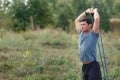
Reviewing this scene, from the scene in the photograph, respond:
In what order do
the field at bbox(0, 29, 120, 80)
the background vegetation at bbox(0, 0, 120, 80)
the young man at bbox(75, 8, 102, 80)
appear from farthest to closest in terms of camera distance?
the background vegetation at bbox(0, 0, 120, 80) → the field at bbox(0, 29, 120, 80) → the young man at bbox(75, 8, 102, 80)

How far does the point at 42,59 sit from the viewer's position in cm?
908

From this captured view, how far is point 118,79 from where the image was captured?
693 centimetres

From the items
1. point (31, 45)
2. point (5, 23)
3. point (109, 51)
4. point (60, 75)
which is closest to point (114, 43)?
point (109, 51)

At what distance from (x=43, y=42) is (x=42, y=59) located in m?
3.80

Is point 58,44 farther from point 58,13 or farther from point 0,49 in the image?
point 58,13

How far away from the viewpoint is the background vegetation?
777cm

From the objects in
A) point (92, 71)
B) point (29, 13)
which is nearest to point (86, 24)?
point (92, 71)

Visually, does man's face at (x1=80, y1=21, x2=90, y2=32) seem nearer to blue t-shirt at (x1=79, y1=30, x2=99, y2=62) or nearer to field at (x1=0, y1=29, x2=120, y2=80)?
blue t-shirt at (x1=79, y1=30, x2=99, y2=62)

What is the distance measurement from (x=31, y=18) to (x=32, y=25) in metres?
0.64

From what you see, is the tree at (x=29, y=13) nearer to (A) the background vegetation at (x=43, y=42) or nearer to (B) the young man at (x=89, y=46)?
(A) the background vegetation at (x=43, y=42)

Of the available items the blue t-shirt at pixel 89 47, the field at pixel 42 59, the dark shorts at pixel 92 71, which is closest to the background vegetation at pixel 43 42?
the field at pixel 42 59

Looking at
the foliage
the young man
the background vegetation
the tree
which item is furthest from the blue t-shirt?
the tree

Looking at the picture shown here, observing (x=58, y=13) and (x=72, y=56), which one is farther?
(x=58, y=13)

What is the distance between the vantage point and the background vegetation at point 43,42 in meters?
7.77
